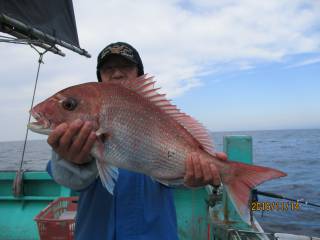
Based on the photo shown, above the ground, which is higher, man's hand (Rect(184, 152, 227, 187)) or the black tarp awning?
the black tarp awning

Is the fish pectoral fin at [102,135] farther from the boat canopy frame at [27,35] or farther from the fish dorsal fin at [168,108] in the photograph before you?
the boat canopy frame at [27,35]

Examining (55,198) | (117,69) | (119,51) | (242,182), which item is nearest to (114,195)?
(242,182)

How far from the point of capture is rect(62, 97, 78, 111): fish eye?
2207 mm

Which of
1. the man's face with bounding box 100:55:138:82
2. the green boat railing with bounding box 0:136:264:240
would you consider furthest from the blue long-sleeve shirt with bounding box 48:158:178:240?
the green boat railing with bounding box 0:136:264:240

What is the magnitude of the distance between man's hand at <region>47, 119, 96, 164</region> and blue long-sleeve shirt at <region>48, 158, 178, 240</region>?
0.42 m

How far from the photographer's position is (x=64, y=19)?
22.7 ft

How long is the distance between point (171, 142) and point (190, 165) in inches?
8.3

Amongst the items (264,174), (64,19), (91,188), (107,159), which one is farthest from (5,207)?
(264,174)

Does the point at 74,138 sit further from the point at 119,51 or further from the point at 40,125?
the point at 119,51

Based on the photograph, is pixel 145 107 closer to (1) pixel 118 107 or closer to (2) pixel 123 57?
(1) pixel 118 107

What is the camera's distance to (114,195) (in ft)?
8.63

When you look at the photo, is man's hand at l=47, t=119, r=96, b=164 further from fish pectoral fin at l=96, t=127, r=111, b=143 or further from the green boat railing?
the green boat railing

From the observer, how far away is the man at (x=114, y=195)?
7.24 ft

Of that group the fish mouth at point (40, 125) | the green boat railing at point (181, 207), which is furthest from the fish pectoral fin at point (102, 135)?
the green boat railing at point (181, 207)
